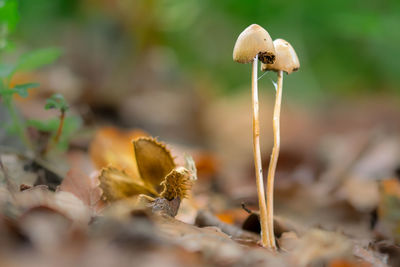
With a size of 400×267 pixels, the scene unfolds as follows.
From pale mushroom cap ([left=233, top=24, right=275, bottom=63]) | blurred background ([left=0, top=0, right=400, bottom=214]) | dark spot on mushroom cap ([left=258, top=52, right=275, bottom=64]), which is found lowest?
pale mushroom cap ([left=233, top=24, right=275, bottom=63])

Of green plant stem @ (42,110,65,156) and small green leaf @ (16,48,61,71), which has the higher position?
small green leaf @ (16,48,61,71)

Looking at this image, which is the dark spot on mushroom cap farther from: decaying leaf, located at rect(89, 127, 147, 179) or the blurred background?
the blurred background

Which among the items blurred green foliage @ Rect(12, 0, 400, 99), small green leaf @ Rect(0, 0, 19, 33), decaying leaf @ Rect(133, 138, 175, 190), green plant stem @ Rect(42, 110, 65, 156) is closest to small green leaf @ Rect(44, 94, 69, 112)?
green plant stem @ Rect(42, 110, 65, 156)

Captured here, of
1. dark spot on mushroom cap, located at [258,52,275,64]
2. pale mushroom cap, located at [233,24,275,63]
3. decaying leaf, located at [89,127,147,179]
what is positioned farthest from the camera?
decaying leaf, located at [89,127,147,179]

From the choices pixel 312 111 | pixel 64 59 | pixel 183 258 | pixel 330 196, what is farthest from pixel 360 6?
pixel 183 258

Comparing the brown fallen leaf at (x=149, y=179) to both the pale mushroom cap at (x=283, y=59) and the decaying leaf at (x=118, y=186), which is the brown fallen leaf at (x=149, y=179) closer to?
the decaying leaf at (x=118, y=186)

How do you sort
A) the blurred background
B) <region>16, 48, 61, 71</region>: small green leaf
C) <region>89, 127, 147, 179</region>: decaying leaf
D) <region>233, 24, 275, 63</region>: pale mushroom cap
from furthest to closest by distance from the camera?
1. the blurred background
2. <region>89, 127, 147, 179</region>: decaying leaf
3. <region>16, 48, 61, 71</region>: small green leaf
4. <region>233, 24, 275, 63</region>: pale mushroom cap

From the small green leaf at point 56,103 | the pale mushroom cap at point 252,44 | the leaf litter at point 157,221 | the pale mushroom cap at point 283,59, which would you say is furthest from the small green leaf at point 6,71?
the pale mushroom cap at point 283,59
